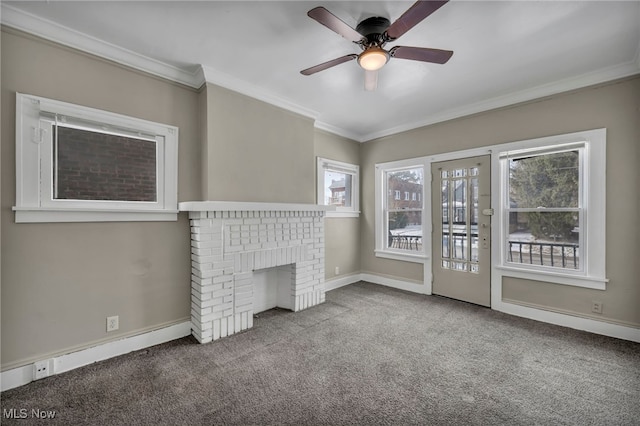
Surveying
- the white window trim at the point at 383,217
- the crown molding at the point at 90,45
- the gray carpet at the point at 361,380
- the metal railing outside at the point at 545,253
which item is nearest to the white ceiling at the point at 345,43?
the crown molding at the point at 90,45

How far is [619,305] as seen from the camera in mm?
2764

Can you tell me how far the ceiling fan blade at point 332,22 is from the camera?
1653mm

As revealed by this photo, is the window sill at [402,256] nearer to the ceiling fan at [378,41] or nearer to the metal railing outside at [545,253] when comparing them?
the metal railing outside at [545,253]

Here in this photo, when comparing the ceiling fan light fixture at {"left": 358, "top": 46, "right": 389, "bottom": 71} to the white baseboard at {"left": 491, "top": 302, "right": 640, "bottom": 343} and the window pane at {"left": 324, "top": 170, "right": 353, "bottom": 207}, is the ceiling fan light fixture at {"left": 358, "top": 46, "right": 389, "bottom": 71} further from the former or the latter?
the white baseboard at {"left": 491, "top": 302, "right": 640, "bottom": 343}

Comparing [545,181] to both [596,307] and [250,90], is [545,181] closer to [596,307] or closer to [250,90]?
[596,307]

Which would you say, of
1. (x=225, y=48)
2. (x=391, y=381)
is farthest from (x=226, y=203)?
(x=391, y=381)

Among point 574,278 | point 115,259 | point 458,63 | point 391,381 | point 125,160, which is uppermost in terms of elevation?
point 458,63

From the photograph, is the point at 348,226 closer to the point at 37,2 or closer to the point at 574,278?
the point at 574,278

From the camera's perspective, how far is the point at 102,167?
2.43 metres

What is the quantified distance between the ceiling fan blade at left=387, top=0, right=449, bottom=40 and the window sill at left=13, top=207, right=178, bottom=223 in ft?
8.25

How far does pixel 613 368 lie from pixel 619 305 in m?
0.89

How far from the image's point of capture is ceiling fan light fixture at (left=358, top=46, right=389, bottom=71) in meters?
2.04

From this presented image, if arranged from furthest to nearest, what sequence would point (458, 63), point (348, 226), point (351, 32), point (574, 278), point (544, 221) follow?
1. point (348, 226)
2. point (544, 221)
3. point (574, 278)
4. point (458, 63)
5. point (351, 32)

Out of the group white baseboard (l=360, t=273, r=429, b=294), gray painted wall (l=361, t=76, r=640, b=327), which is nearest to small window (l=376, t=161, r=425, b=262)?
white baseboard (l=360, t=273, r=429, b=294)
